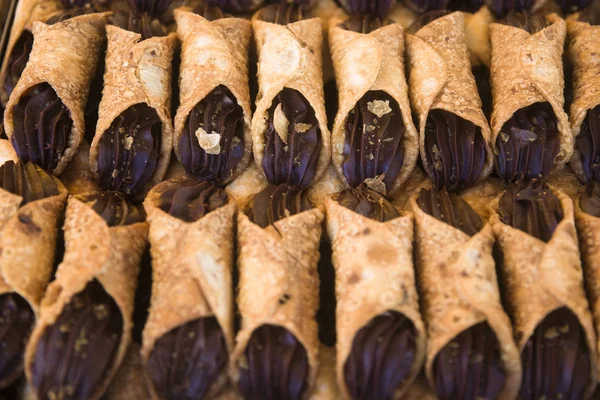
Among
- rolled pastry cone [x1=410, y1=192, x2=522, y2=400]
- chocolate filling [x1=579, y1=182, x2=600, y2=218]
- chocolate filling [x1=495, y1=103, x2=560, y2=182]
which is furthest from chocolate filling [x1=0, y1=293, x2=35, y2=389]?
chocolate filling [x1=579, y1=182, x2=600, y2=218]

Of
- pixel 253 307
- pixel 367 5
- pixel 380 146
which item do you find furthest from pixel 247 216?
pixel 367 5

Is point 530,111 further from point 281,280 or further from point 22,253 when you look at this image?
point 22,253

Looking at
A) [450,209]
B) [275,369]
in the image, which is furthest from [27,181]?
[450,209]

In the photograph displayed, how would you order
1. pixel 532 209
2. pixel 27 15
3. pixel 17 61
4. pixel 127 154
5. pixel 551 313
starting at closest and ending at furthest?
pixel 551 313, pixel 532 209, pixel 127 154, pixel 17 61, pixel 27 15

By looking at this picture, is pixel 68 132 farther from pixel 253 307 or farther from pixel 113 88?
pixel 253 307

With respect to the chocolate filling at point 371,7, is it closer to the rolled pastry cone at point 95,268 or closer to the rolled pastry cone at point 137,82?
the rolled pastry cone at point 137,82

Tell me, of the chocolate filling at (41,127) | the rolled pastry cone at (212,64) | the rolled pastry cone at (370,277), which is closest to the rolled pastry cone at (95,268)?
the chocolate filling at (41,127)
